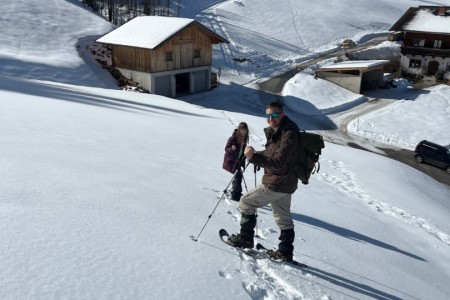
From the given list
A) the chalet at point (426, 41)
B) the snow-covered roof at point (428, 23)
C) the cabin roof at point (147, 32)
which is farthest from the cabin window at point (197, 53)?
the snow-covered roof at point (428, 23)

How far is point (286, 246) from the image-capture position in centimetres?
556

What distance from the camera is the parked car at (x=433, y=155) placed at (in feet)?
78.9

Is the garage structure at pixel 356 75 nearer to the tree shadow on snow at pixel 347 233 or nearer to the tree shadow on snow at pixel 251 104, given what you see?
the tree shadow on snow at pixel 251 104

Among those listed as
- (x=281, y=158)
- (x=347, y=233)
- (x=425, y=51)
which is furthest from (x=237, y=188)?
(x=425, y=51)

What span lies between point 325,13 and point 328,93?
140 feet

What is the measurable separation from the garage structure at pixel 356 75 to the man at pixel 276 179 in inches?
1452

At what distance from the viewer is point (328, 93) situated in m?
38.5

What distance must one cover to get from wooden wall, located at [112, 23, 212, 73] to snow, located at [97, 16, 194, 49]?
488 mm

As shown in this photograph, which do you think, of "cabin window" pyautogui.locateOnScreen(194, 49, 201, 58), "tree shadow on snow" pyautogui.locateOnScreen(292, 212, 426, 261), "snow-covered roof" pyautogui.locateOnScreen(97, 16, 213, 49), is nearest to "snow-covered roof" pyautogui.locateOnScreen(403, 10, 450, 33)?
"cabin window" pyautogui.locateOnScreen(194, 49, 201, 58)

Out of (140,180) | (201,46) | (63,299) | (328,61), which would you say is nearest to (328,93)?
(201,46)

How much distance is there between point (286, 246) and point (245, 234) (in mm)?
576

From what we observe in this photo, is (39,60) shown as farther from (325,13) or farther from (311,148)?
(325,13)

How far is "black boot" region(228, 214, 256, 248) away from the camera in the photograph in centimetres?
566

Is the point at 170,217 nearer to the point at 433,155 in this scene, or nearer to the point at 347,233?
the point at 347,233
